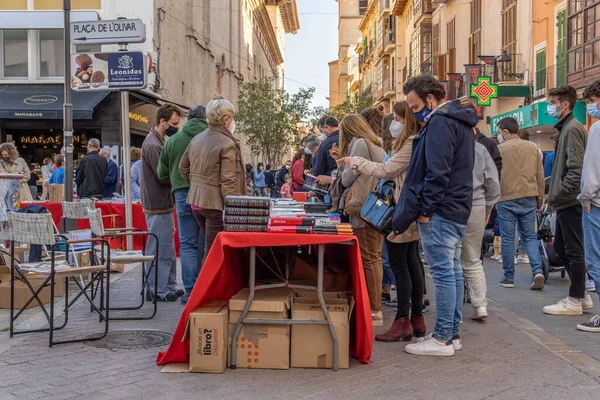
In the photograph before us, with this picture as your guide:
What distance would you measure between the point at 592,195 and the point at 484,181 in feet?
2.98

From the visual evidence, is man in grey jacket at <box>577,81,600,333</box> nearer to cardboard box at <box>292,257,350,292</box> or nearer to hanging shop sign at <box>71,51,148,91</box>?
cardboard box at <box>292,257,350,292</box>

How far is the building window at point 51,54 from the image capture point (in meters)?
24.2

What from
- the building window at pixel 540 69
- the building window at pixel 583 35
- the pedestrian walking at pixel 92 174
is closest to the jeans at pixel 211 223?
the pedestrian walking at pixel 92 174

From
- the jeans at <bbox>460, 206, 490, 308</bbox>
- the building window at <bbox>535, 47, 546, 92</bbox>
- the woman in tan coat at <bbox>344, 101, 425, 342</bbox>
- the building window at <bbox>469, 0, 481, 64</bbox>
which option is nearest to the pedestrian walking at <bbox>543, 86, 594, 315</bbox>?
the jeans at <bbox>460, 206, 490, 308</bbox>

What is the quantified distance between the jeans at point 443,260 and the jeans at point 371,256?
3.38 ft

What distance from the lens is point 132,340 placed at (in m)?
5.91

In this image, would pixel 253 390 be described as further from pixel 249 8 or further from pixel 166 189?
pixel 249 8

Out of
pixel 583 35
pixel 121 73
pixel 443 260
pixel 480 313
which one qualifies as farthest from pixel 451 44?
pixel 443 260

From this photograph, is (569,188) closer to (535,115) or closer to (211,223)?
(211,223)

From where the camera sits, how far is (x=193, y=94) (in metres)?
31.6

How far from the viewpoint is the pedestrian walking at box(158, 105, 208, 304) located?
24.2 ft

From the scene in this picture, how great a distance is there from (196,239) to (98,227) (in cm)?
116

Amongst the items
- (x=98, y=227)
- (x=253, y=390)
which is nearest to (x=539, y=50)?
(x=98, y=227)

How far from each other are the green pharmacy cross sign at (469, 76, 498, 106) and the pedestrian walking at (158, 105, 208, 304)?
64.3 feet
